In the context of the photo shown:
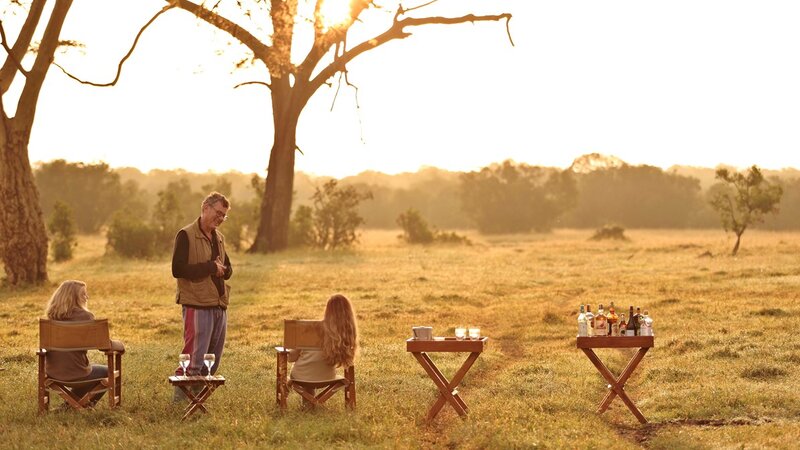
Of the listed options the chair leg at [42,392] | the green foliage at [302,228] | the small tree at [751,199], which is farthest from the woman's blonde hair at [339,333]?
the green foliage at [302,228]

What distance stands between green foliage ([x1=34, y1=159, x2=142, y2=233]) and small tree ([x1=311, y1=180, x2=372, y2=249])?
3209cm

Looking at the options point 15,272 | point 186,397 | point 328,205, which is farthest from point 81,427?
point 328,205

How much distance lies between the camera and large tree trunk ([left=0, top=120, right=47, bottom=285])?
101 ft

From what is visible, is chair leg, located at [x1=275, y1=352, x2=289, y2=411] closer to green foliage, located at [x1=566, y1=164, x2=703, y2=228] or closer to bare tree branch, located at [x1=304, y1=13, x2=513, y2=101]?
bare tree branch, located at [x1=304, y1=13, x2=513, y2=101]

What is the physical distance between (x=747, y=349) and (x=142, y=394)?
30.6 feet

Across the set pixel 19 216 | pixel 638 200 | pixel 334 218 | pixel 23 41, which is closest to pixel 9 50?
pixel 23 41

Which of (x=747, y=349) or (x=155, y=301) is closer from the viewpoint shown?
(x=747, y=349)

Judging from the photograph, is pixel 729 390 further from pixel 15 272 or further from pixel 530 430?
pixel 15 272

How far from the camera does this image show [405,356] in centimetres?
1767

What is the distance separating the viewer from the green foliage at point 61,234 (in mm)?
46781

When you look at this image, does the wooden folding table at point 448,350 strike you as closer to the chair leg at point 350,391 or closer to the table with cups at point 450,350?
the table with cups at point 450,350

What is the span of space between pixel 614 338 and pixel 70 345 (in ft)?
18.6

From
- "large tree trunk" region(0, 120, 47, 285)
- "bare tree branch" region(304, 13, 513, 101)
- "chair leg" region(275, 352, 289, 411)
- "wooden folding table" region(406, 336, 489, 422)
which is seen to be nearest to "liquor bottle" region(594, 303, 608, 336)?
"wooden folding table" region(406, 336, 489, 422)

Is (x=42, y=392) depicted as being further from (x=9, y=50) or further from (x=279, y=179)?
(x=279, y=179)
